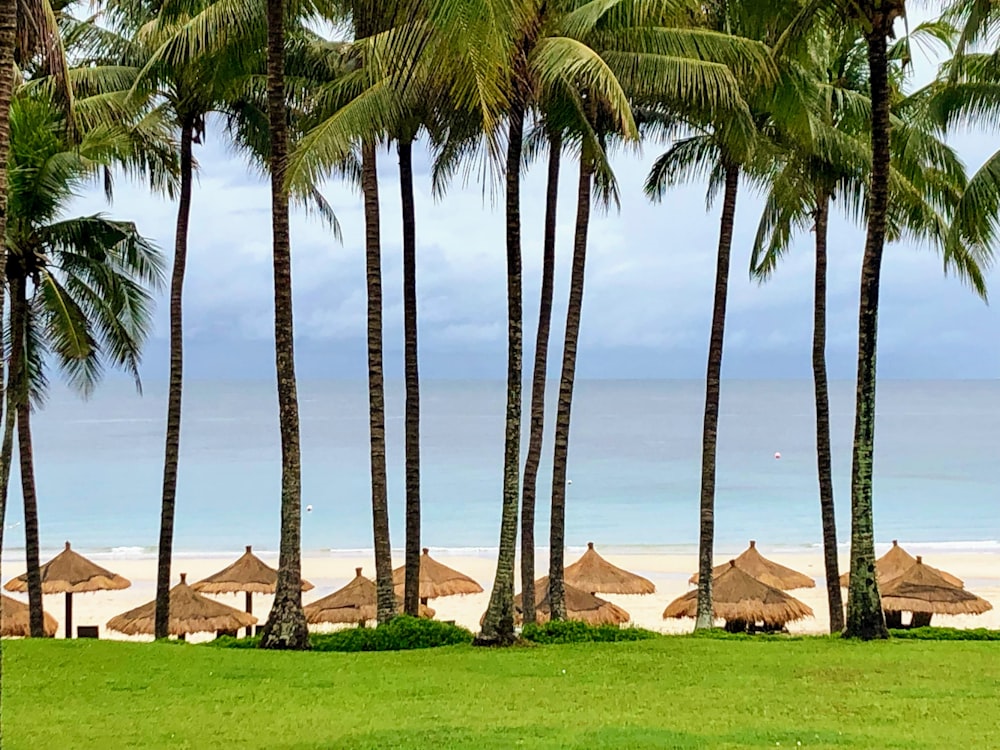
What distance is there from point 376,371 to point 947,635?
782 centimetres

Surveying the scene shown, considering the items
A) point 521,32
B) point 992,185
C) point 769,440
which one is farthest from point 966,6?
point 769,440

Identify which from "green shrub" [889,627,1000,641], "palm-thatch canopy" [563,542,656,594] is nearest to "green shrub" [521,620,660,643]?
"green shrub" [889,627,1000,641]

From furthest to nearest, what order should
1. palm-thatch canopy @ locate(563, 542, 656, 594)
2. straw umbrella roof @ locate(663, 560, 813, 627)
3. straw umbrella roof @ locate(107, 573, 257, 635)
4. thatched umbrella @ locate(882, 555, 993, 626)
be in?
palm-thatch canopy @ locate(563, 542, 656, 594) < thatched umbrella @ locate(882, 555, 993, 626) < straw umbrella roof @ locate(663, 560, 813, 627) < straw umbrella roof @ locate(107, 573, 257, 635)

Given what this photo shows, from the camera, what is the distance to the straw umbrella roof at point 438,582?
2172 centimetres

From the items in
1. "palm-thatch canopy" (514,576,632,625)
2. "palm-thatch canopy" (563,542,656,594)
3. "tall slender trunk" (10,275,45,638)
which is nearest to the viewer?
"tall slender trunk" (10,275,45,638)

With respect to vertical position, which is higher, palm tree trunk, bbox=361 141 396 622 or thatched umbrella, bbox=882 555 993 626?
palm tree trunk, bbox=361 141 396 622

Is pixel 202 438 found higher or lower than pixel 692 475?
higher

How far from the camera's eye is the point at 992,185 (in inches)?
532

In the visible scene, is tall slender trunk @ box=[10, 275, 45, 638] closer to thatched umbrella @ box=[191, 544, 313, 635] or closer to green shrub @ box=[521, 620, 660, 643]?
thatched umbrella @ box=[191, 544, 313, 635]

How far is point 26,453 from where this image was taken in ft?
56.8

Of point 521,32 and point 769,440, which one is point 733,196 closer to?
point 521,32

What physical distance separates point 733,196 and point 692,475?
5027 cm

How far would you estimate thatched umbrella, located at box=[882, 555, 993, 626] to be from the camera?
19.8 metres

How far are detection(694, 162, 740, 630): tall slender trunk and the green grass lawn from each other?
423cm
